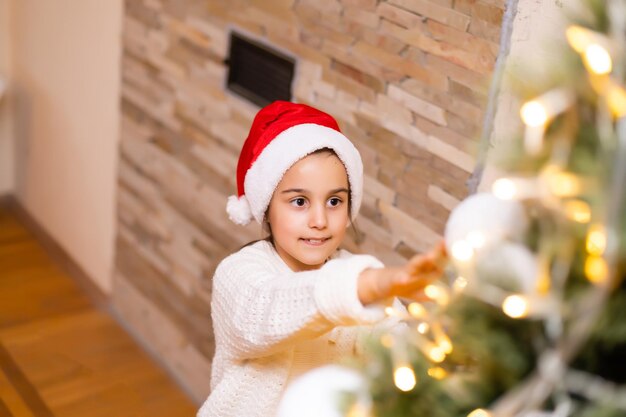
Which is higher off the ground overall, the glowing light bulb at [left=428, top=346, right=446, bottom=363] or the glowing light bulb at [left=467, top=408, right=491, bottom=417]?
Answer: the glowing light bulb at [left=467, top=408, right=491, bottom=417]

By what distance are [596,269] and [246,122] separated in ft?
5.14

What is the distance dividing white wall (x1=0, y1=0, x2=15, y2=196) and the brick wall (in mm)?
1084

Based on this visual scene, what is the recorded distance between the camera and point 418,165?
164cm

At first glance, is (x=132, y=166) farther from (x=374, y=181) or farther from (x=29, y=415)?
(x=374, y=181)

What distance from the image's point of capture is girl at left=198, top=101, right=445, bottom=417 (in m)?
1.18

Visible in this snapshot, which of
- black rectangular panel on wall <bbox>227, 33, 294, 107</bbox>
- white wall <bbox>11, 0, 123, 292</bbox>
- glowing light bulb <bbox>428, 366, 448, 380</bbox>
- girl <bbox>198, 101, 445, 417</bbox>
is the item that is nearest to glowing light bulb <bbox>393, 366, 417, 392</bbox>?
glowing light bulb <bbox>428, 366, 448, 380</bbox>

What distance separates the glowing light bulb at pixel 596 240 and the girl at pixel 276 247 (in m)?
0.56

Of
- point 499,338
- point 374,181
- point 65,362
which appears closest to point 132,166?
point 65,362

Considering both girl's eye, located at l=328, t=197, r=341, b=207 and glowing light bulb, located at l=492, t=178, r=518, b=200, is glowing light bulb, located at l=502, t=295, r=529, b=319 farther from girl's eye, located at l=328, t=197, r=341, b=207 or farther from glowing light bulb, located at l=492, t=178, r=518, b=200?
girl's eye, located at l=328, t=197, r=341, b=207

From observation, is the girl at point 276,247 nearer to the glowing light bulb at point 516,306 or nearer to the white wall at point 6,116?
the glowing light bulb at point 516,306

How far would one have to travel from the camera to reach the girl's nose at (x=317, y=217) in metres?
1.25

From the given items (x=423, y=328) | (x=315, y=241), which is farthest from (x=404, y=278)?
(x=315, y=241)

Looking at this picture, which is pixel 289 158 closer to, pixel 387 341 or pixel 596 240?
pixel 387 341

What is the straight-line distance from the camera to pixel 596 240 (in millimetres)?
600
